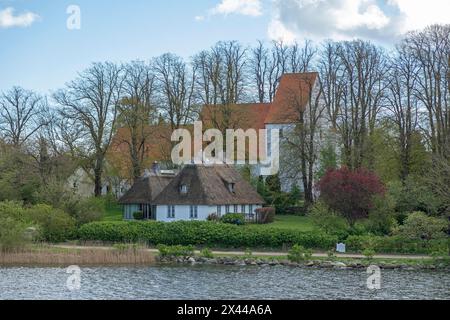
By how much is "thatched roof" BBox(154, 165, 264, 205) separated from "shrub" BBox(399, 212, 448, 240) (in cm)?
1513

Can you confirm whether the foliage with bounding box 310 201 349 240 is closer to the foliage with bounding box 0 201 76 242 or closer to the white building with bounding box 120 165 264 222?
the white building with bounding box 120 165 264 222

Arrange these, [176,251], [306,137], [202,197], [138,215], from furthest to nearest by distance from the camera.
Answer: [306,137]
[138,215]
[202,197]
[176,251]

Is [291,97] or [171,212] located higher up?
[291,97]

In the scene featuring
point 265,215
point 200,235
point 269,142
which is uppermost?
point 269,142

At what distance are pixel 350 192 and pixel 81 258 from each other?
15126mm

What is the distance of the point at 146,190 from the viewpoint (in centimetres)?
5319

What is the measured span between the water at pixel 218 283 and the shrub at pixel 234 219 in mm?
12643

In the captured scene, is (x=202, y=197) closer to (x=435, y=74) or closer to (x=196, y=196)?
(x=196, y=196)

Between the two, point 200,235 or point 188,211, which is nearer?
point 200,235

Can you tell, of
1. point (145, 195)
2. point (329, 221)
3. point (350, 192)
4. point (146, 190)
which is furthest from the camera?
point (146, 190)

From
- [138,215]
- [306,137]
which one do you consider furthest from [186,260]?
[306,137]

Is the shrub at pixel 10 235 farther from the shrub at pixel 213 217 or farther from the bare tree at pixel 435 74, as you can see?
the bare tree at pixel 435 74

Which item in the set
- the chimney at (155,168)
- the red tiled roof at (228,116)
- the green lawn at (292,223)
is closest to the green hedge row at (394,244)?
the green lawn at (292,223)
